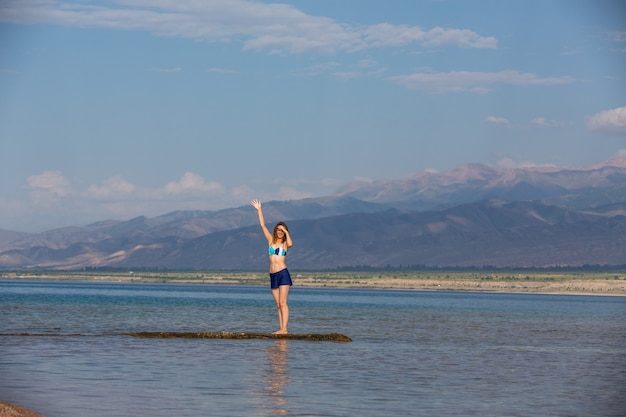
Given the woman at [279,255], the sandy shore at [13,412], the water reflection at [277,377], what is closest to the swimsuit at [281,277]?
the woman at [279,255]

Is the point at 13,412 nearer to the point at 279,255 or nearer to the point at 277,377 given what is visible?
the point at 277,377

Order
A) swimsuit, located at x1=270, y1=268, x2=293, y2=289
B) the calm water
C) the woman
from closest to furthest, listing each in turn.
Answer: the calm water
the woman
swimsuit, located at x1=270, y1=268, x2=293, y2=289

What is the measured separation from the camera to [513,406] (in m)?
21.5

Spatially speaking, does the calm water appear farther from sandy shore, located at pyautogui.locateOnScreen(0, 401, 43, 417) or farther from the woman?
the woman

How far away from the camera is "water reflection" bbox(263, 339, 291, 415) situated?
20.8 meters

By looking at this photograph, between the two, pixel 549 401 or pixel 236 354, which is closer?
pixel 549 401

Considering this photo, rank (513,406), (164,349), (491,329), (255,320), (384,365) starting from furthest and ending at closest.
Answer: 1. (255,320)
2. (491,329)
3. (164,349)
4. (384,365)
5. (513,406)

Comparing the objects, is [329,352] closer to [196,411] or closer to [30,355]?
[30,355]

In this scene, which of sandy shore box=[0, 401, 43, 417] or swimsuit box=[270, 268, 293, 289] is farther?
swimsuit box=[270, 268, 293, 289]

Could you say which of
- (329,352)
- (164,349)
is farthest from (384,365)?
(164,349)

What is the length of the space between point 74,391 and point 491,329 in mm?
32515

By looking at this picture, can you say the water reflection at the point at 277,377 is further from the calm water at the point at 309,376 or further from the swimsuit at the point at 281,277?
the swimsuit at the point at 281,277

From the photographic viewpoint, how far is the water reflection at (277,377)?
68.1 ft

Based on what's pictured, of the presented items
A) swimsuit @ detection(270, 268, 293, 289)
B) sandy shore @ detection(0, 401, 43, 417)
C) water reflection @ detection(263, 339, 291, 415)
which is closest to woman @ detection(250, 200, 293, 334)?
swimsuit @ detection(270, 268, 293, 289)
